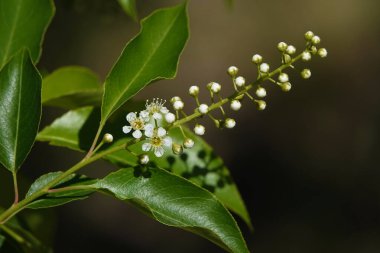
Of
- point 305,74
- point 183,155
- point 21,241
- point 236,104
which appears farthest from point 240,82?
point 21,241

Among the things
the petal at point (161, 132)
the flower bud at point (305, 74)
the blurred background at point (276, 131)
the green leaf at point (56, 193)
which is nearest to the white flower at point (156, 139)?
the petal at point (161, 132)

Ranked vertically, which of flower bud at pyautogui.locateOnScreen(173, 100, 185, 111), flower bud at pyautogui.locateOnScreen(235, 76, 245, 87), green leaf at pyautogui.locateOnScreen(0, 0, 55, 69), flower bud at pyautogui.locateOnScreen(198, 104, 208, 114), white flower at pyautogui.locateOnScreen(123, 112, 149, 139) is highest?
green leaf at pyautogui.locateOnScreen(0, 0, 55, 69)

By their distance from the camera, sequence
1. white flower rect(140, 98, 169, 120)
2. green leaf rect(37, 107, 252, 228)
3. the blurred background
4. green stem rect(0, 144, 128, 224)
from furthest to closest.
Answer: the blurred background < green leaf rect(37, 107, 252, 228) < white flower rect(140, 98, 169, 120) < green stem rect(0, 144, 128, 224)

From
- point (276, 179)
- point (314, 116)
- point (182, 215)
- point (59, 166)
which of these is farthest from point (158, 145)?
point (314, 116)

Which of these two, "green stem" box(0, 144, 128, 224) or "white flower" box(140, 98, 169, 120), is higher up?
"white flower" box(140, 98, 169, 120)

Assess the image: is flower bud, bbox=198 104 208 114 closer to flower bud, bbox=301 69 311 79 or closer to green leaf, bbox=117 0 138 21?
flower bud, bbox=301 69 311 79

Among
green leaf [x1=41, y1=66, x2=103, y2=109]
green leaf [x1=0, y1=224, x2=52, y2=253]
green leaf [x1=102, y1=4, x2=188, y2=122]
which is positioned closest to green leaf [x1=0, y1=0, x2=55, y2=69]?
green leaf [x1=41, y1=66, x2=103, y2=109]

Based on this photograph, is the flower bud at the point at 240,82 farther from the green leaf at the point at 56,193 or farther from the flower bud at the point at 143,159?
the green leaf at the point at 56,193
